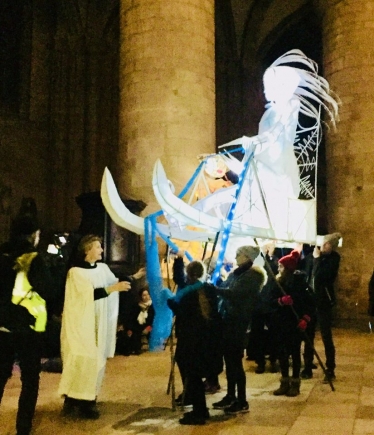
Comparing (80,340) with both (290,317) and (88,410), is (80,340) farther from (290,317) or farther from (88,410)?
(290,317)

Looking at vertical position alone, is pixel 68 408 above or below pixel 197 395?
below

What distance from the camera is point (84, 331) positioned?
420 centimetres

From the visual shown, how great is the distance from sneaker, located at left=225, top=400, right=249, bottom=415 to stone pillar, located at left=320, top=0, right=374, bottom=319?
9.01 metres

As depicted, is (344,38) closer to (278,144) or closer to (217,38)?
(217,38)

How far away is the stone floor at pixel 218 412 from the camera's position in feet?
13.2

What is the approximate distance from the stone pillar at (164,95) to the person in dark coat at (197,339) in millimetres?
6266

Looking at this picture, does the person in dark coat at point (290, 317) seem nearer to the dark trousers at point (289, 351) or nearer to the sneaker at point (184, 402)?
the dark trousers at point (289, 351)

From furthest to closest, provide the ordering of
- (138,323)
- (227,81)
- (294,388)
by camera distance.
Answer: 1. (227,81)
2. (138,323)
3. (294,388)

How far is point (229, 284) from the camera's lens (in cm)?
480

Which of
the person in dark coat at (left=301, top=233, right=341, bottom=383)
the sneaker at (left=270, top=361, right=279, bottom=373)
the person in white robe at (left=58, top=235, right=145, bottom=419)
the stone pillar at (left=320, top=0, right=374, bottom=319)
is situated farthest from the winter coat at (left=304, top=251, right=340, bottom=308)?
the stone pillar at (left=320, top=0, right=374, bottom=319)

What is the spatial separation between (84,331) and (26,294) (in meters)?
0.75

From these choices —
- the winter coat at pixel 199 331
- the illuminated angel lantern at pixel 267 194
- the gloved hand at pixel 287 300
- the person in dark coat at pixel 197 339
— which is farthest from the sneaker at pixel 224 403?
the illuminated angel lantern at pixel 267 194

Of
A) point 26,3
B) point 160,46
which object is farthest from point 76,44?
point 160,46

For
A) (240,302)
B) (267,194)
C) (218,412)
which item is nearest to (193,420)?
(218,412)
